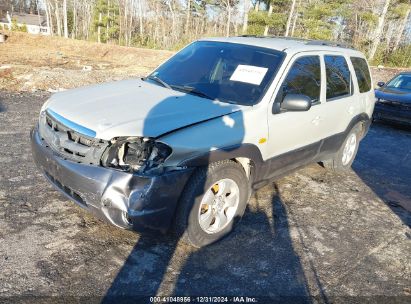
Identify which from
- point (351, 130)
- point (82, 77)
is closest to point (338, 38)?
point (82, 77)

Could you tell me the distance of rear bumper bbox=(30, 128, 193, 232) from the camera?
272 cm

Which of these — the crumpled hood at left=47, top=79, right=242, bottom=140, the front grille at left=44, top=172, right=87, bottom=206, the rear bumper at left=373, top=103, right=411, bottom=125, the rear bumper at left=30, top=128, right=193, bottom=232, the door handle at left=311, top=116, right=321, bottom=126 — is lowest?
the rear bumper at left=373, top=103, right=411, bottom=125

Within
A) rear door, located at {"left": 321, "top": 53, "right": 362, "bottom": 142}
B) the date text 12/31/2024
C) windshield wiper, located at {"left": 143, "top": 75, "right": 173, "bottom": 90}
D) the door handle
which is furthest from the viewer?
rear door, located at {"left": 321, "top": 53, "right": 362, "bottom": 142}

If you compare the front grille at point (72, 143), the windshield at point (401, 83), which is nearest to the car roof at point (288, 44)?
the front grille at point (72, 143)

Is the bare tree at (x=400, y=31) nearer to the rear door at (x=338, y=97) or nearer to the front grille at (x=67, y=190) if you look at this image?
the rear door at (x=338, y=97)

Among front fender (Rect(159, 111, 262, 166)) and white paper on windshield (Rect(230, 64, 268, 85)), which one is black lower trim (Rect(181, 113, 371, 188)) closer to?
front fender (Rect(159, 111, 262, 166))

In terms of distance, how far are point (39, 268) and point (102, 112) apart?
139cm

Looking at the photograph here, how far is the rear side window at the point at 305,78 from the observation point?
3895mm

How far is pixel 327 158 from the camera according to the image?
5.18 m

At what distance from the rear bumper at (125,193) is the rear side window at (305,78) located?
1.67 metres

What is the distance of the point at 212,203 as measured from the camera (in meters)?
3.36

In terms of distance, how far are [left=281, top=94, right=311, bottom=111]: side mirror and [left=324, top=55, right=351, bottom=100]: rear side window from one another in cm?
108

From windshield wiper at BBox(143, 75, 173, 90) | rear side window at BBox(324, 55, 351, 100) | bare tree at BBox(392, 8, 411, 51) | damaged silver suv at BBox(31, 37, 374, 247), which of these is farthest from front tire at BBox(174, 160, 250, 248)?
bare tree at BBox(392, 8, 411, 51)

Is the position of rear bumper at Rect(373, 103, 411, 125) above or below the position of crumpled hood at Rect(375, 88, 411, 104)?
below
